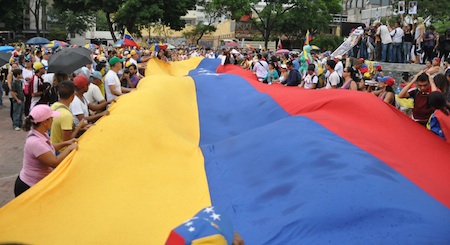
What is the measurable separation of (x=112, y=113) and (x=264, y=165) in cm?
184

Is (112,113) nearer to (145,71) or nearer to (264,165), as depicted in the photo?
(264,165)

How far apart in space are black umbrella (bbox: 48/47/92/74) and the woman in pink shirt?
127 inches

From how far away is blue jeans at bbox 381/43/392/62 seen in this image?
14819 mm

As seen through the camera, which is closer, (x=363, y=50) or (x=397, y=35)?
(x=397, y=35)

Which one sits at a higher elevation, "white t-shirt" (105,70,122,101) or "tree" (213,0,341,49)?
"tree" (213,0,341,49)

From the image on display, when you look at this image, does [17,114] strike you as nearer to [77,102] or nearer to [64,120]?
[77,102]

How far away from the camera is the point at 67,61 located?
7.49m

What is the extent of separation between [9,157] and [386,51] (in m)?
11.3

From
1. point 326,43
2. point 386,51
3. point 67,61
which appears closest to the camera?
point 67,61

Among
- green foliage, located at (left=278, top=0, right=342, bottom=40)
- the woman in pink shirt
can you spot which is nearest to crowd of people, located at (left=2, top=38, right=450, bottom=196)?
the woman in pink shirt

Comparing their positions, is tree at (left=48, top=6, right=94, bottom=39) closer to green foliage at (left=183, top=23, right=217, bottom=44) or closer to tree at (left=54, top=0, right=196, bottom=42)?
green foliage at (left=183, top=23, right=217, bottom=44)

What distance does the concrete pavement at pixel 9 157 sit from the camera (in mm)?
6286

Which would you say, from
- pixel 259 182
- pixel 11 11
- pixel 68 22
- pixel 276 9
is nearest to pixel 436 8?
pixel 276 9

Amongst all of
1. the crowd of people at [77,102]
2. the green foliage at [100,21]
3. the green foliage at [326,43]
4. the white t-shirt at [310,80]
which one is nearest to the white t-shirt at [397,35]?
the crowd of people at [77,102]
